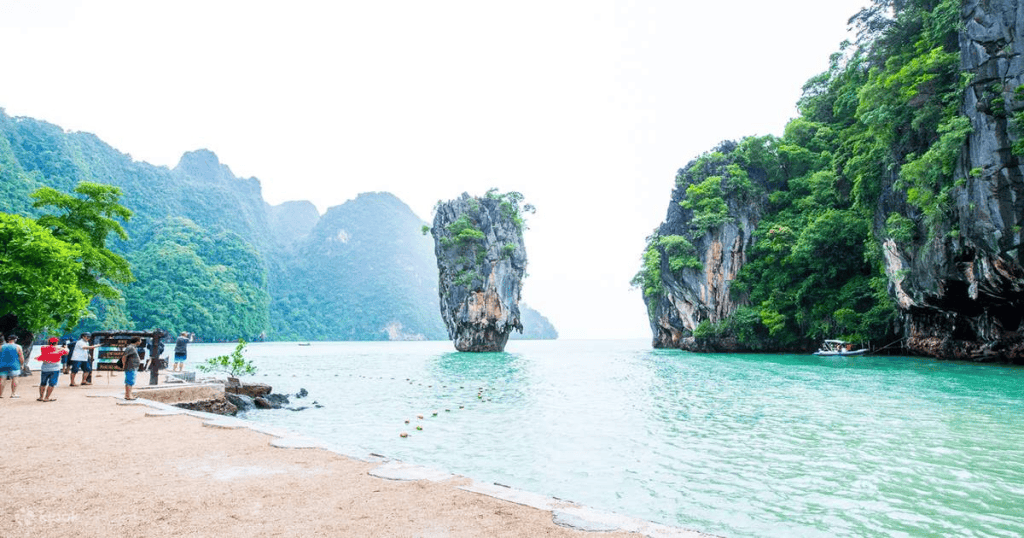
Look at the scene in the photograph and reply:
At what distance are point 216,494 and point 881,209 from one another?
32682 mm

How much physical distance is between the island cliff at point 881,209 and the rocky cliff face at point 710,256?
4.8 inches

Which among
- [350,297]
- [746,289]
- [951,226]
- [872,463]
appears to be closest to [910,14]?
[951,226]

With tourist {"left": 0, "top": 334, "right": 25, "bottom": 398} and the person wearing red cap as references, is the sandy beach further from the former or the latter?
tourist {"left": 0, "top": 334, "right": 25, "bottom": 398}

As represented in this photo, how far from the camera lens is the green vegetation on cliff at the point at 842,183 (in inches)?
882

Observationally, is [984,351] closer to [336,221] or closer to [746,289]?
[746,289]

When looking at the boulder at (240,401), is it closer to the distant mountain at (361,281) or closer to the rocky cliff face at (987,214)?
the rocky cliff face at (987,214)

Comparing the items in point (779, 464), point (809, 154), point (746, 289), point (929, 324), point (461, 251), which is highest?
point (809, 154)

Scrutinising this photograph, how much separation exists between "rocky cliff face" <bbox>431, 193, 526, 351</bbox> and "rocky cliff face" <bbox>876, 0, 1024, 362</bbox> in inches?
1318

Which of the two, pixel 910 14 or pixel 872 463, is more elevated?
pixel 910 14

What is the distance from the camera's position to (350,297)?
→ 133m

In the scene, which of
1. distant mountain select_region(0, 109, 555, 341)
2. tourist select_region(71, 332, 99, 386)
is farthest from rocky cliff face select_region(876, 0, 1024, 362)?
distant mountain select_region(0, 109, 555, 341)

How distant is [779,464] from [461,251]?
44.6 metres

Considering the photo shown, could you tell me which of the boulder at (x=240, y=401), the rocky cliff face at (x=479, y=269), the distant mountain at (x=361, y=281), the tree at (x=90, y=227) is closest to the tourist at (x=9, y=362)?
the boulder at (x=240, y=401)

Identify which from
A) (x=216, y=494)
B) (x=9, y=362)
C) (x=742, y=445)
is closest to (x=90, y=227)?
(x=9, y=362)
